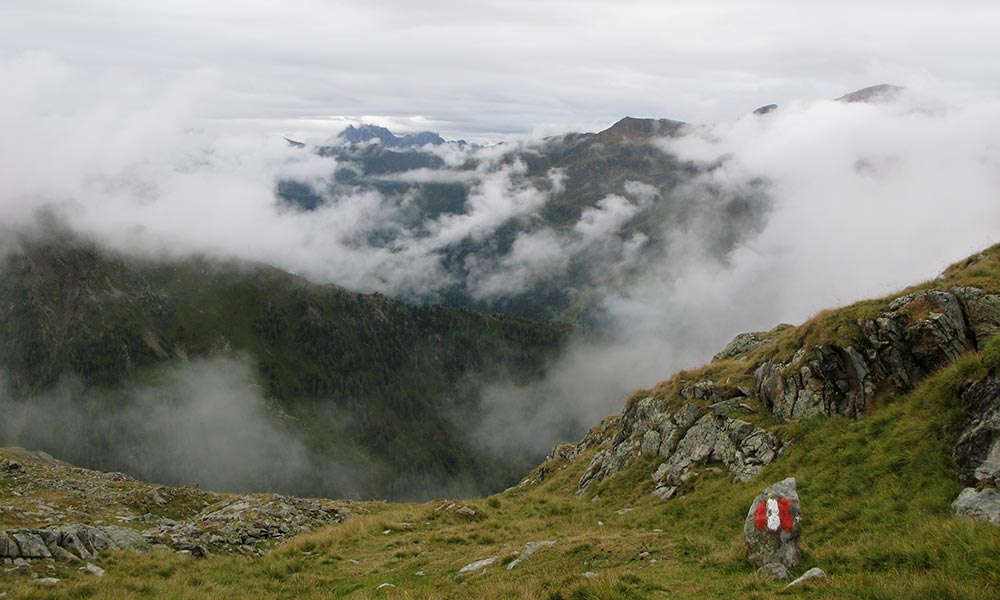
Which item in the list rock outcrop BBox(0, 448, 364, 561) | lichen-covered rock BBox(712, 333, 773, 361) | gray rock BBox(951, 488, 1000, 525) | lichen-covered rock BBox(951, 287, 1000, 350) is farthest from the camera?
lichen-covered rock BBox(712, 333, 773, 361)

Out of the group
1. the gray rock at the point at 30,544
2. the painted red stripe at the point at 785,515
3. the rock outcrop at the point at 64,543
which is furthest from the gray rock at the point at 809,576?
the gray rock at the point at 30,544

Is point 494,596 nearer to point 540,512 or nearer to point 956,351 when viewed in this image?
point 540,512

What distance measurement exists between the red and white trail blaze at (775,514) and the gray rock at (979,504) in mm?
4395

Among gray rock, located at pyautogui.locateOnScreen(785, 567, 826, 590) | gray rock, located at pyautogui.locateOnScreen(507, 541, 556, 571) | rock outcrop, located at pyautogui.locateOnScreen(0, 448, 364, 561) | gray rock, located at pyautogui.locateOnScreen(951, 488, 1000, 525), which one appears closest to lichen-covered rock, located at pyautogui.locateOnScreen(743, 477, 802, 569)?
gray rock, located at pyautogui.locateOnScreen(785, 567, 826, 590)

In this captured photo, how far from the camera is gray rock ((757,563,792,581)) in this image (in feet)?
41.1

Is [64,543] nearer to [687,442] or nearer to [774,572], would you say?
[774,572]

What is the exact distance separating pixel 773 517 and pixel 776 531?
13.0 inches

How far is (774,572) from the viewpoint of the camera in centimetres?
1272

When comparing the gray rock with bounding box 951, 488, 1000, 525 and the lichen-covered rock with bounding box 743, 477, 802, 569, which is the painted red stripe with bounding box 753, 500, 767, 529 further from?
the gray rock with bounding box 951, 488, 1000, 525

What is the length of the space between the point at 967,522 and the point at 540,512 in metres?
22.3

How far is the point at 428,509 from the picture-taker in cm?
3253

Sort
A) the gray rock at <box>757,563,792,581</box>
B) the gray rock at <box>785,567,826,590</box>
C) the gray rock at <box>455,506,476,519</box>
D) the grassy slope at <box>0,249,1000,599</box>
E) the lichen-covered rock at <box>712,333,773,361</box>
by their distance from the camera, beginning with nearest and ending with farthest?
the gray rock at <box>785,567,826,590</box>, the grassy slope at <box>0,249,1000,599</box>, the gray rock at <box>757,563,792,581</box>, the gray rock at <box>455,506,476,519</box>, the lichen-covered rock at <box>712,333,773,361</box>

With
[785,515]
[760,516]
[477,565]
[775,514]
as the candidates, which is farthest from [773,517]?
[477,565]

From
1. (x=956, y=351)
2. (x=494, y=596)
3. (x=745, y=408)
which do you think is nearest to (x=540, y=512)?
(x=745, y=408)
